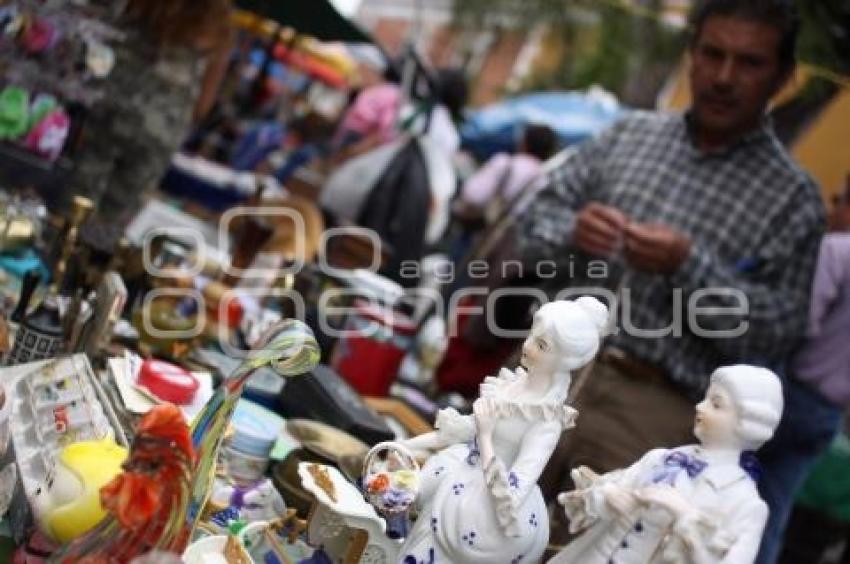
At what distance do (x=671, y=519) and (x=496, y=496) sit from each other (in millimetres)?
191

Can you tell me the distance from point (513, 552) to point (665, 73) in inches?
268

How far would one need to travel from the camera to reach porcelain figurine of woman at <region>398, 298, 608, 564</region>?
3.38 ft

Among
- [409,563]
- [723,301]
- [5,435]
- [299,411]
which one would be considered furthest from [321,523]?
[723,301]

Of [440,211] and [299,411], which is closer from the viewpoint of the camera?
[299,411]

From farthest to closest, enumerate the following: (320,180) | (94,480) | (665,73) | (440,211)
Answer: (665,73) → (320,180) → (440,211) → (94,480)

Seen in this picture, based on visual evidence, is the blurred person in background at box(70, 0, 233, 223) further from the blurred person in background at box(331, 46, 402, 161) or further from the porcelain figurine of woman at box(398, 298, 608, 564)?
the blurred person in background at box(331, 46, 402, 161)

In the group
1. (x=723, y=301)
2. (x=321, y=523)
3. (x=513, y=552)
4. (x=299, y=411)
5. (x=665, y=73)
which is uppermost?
(x=665, y=73)

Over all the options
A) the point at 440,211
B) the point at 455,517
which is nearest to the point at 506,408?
the point at 455,517

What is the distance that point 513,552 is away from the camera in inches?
40.8

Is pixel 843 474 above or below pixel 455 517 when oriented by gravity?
below

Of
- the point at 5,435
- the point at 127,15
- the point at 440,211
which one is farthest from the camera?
the point at 440,211

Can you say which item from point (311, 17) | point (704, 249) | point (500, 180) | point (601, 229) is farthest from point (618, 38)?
point (601, 229)

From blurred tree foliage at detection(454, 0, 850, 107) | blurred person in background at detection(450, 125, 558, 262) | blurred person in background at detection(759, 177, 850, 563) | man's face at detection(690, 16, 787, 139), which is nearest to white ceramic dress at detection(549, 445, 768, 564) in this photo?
man's face at detection(690, 16, 787, 139)

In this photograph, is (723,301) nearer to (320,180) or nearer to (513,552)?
(513,552)
